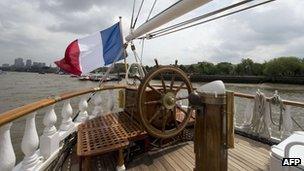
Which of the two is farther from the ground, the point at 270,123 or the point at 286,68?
the point at 286,68

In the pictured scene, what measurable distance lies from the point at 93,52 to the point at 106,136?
270cm

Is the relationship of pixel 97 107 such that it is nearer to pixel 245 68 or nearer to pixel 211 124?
pixel 211 124

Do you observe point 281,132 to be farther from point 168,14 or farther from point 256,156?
point 168,14

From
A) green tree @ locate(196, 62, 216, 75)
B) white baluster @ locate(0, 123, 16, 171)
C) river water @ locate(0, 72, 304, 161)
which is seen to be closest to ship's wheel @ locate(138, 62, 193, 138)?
river water @ locate(0, 72, 304, 161)

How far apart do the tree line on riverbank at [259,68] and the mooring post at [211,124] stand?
196 feet

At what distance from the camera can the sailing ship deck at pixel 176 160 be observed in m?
3.36

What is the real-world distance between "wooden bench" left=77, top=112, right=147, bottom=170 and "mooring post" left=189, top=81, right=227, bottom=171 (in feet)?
4.07

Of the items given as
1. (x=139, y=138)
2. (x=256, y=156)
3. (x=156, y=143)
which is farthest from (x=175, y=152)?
(x=256, y=156)

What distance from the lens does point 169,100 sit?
153 inches

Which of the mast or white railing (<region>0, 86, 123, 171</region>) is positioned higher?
the mast

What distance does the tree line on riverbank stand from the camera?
68875mm

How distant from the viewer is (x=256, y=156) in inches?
147

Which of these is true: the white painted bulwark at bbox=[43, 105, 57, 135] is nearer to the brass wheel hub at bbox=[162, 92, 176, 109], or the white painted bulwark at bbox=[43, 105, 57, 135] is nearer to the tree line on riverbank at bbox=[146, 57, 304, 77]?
the brass wheel hub at bbox=[162, 92, 176, 109]

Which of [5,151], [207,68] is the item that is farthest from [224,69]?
[5,151]
